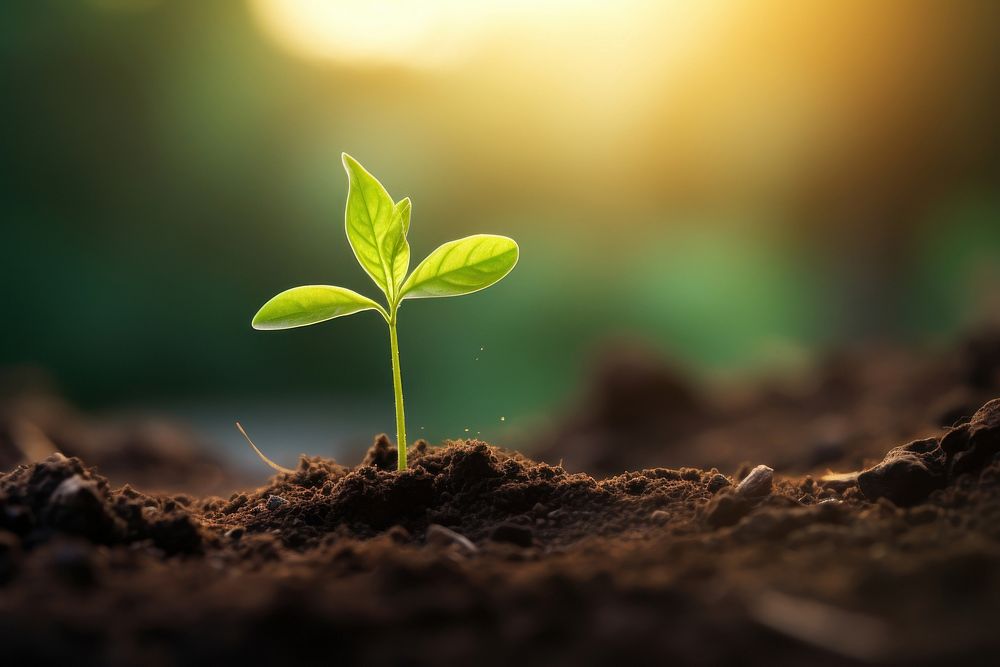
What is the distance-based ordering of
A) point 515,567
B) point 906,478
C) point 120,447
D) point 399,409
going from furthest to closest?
1. point 120,447
2. point 399,409
3. point 906,478
4. point 515,567

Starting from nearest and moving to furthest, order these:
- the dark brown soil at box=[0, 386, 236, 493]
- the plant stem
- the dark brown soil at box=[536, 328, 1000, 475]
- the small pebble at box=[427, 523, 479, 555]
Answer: the small pebble at box=[427, 523, 479, 555]
the plant stem
the dark brown soil at box=[536, 328, 1000, 475]
the dark brown soil at box=[0, 386, 236, 493]

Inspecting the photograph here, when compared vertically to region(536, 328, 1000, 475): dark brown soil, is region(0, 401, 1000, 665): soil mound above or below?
below

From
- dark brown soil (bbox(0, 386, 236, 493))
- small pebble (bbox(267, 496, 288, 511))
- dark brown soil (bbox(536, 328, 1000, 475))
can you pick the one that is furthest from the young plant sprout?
dark brown soil (bbox(0, 386, 236, 493))

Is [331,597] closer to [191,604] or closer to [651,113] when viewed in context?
[191,604]

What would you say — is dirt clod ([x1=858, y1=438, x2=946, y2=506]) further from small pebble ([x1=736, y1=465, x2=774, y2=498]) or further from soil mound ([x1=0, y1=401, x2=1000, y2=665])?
small pebble ([x1=736, y1=465, x2=774, y2=498])

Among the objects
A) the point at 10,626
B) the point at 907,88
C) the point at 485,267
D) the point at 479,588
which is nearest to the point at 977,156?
the point at 907,88

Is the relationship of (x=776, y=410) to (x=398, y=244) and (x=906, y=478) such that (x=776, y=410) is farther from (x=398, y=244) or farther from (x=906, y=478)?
(x=398, y=244)

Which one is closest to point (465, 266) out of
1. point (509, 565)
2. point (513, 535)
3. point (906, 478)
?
point (513, 535)
